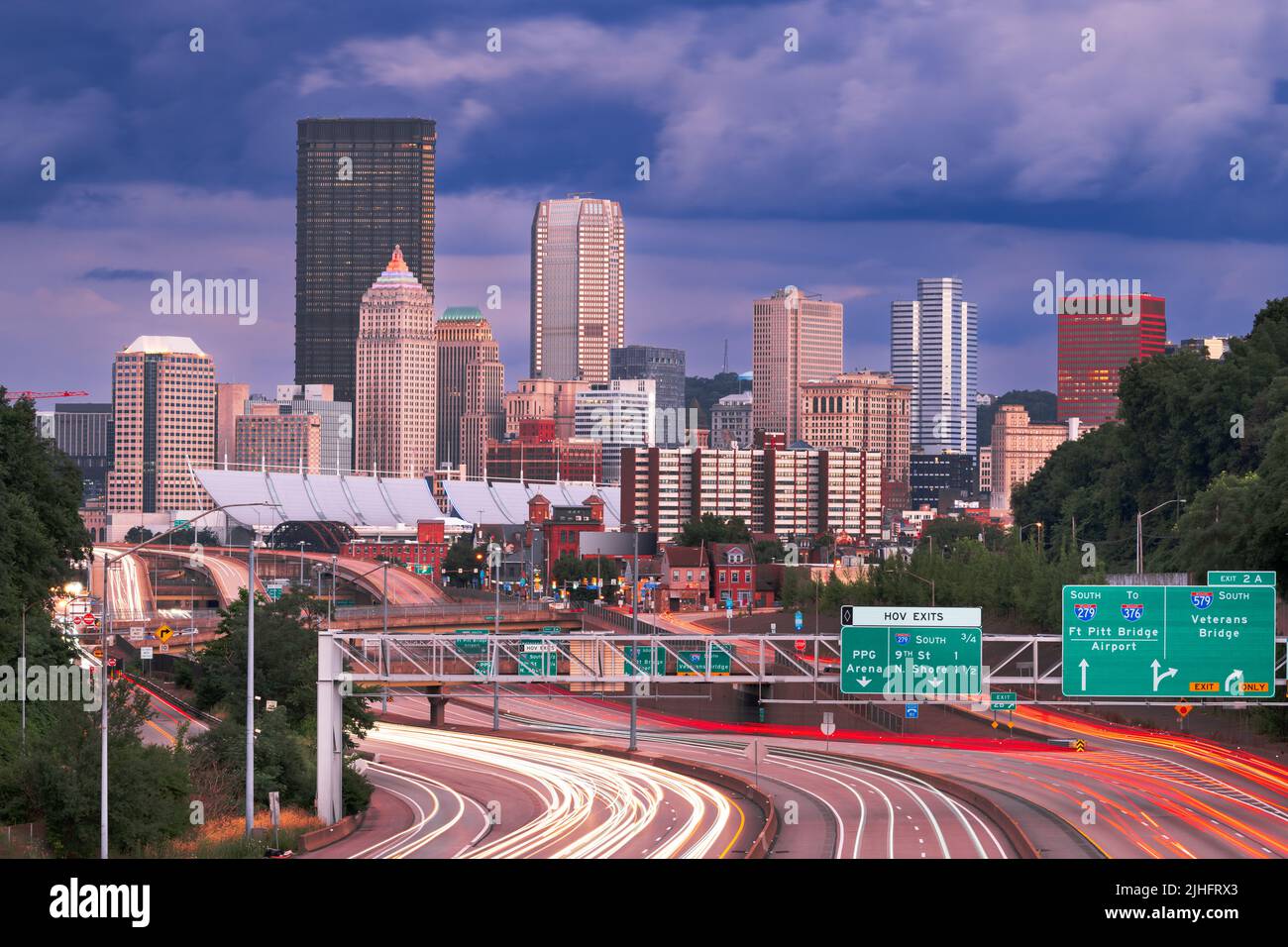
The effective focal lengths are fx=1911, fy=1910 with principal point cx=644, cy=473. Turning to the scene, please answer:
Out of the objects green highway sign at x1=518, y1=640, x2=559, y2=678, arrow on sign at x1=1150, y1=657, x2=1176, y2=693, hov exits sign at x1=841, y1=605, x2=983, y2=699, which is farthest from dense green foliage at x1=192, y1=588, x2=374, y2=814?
arrow on sign at x1=1150, y1=657, x2=1176, y2=693

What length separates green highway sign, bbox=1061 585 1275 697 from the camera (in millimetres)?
50281

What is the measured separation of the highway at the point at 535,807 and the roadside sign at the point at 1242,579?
Result: 46.7 ft

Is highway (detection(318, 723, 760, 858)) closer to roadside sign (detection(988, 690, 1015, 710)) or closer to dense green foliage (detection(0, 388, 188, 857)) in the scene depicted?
dense green foliage (detection(0, 388, 188, 857))

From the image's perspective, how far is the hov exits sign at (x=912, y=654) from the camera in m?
52.7

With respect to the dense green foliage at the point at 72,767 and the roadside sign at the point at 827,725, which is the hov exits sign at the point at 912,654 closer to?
the dense green foliage at the point at 72,767

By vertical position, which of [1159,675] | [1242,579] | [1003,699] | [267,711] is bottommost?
[267,711]

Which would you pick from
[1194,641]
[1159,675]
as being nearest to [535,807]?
[1159,675]

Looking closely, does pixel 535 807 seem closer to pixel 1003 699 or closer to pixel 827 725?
pixel 1003 699

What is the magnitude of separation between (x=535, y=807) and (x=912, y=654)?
1396 centimetres

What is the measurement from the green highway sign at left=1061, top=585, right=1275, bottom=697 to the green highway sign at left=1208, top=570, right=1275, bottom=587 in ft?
0.70


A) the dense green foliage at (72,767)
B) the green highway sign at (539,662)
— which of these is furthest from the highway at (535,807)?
the dense green foliage at (72,767)

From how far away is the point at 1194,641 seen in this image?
165ft

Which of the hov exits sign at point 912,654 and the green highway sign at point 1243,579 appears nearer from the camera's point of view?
the green highway sign at point 1243,579
